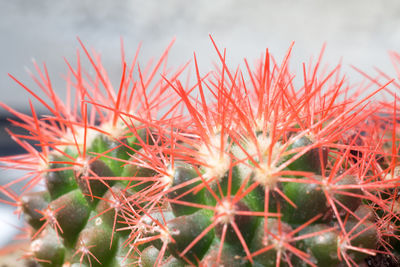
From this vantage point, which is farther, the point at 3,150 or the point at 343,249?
the point at 3,150

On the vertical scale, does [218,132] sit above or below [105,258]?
above

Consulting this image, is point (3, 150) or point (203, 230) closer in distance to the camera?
point (203, 230)

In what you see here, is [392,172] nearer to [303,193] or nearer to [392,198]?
[392,198]

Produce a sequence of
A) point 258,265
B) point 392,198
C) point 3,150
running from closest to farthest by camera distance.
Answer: point 258,265 → point 392,198 → point 3,150

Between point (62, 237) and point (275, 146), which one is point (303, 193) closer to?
point (275, 146)

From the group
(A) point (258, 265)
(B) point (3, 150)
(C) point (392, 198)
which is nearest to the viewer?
→ (A) point (258, 265)

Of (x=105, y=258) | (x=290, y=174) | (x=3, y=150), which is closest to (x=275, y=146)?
(x=290, y=174)

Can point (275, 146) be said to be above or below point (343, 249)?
above

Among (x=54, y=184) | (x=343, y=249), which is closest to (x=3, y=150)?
(x=54, y=184)

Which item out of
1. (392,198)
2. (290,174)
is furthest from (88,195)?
(392,198)
